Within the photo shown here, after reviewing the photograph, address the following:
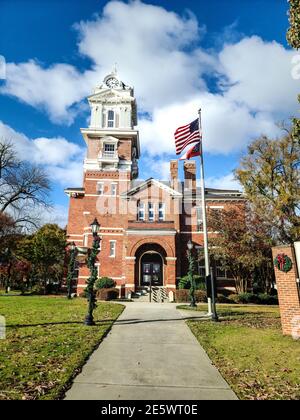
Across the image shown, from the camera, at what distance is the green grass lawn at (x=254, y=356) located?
529cm

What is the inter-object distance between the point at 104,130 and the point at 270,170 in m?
22.6

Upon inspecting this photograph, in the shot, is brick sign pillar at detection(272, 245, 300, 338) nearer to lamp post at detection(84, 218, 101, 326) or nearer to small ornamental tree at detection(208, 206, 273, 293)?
lamp post at detection(84, 218, 101, 326)

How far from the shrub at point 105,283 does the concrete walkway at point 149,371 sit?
56.6ft

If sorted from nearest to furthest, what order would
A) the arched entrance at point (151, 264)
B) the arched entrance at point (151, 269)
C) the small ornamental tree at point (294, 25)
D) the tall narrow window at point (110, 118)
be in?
the small ornamental tree at point (294, 25) < the arched entrance at point (151, 264) < the arched entrance at point (151, 269) < the tall narrow window at point (110, 118)

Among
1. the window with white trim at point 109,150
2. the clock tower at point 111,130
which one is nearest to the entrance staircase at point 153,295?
the clock tower at point 111,130

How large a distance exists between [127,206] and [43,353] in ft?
79.0

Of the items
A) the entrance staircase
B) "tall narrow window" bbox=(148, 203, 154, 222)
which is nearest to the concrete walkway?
the entrance staircase

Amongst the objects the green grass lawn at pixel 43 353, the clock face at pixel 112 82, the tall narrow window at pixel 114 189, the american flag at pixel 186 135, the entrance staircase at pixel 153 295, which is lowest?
the green grass lawn at pixel 43 353

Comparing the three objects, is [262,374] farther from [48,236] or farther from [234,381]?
[48,236]

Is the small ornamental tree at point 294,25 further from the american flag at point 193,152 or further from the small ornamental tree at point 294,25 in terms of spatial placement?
the american flag at point 193,152

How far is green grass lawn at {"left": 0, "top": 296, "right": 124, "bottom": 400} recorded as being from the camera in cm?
504

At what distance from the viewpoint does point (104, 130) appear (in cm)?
3478

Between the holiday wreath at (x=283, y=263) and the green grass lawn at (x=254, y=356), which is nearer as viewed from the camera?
the green grass lawn at (x=254, y=356)
